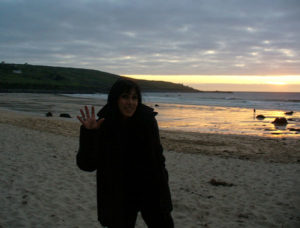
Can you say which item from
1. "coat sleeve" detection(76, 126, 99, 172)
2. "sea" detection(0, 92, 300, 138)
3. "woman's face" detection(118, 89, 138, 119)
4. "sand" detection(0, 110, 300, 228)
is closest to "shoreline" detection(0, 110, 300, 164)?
"sand" detection(0, 110, 300, 228)

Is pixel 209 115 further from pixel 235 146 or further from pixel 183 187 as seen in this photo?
pixel 183 187

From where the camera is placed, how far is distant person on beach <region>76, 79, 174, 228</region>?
2299 millimetres

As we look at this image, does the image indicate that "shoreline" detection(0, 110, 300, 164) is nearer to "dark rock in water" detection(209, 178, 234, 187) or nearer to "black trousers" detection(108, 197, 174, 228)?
"dark rock in water" detection(209, 178, 234, 187)

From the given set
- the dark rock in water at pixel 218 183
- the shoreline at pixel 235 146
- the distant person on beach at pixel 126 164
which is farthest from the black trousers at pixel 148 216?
the shoreline at pixel 235 146

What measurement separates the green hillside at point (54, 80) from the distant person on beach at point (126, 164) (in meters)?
46.6

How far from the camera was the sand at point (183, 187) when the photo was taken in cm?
479

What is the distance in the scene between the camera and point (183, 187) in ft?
21.9

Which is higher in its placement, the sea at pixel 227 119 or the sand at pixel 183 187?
the sea at pixel 227 119

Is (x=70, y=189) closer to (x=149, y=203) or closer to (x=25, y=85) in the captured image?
(x=149, y=203)

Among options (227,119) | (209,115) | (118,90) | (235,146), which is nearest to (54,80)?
(209,115)

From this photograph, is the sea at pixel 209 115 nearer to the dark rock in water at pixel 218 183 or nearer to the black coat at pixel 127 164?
the black coat at pixel 127 164

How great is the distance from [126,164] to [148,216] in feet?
1.51

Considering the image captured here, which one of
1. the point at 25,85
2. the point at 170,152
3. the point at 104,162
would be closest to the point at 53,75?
the point at 25,85

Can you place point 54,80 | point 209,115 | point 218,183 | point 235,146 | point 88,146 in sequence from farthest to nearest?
point 54,80, point 209,115, point 235,146, point 218,183, point 88,146
